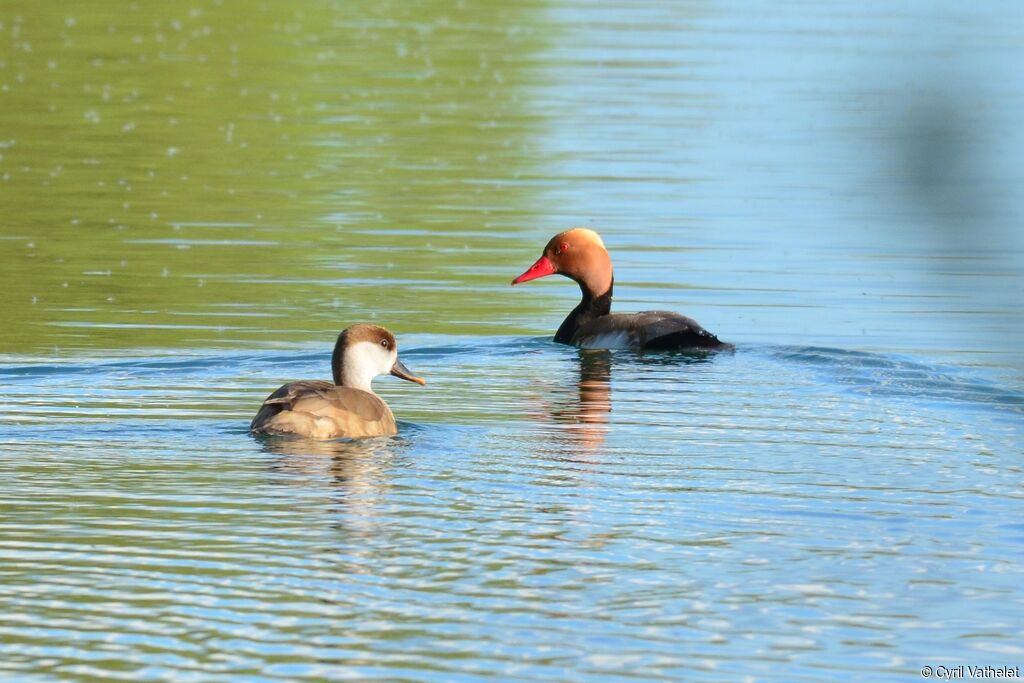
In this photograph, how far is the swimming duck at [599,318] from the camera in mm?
12828

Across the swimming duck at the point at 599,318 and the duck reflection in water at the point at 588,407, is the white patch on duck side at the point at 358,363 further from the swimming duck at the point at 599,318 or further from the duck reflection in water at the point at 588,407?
the swimming duck at the point at 599,318

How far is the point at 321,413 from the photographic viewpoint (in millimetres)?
9289

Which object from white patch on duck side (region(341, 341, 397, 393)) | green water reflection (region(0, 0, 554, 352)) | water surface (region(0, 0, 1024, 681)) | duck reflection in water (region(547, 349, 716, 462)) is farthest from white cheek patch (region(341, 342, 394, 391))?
green water reflection (region(0, 0, 554, 352))

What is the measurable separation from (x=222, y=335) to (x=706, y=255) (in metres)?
6.15

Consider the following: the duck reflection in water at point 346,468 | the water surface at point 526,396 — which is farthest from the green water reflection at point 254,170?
the duck reflection in water at point 346,468

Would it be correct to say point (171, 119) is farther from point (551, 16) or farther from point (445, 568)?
point (445, 568)

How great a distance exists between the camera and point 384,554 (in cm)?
680

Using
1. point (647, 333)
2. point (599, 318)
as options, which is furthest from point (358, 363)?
point (599, 318)

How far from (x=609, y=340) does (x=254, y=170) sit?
9803mm

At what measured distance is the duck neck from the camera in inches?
545

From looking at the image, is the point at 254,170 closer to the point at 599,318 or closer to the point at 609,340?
the point at 599,318

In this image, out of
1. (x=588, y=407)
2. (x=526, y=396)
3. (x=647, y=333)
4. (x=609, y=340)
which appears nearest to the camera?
(x=588, y=407)

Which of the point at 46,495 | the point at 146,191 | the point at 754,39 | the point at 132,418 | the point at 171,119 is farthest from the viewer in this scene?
the point at 754,39

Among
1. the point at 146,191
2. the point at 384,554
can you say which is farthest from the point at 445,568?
the point at 146,191
